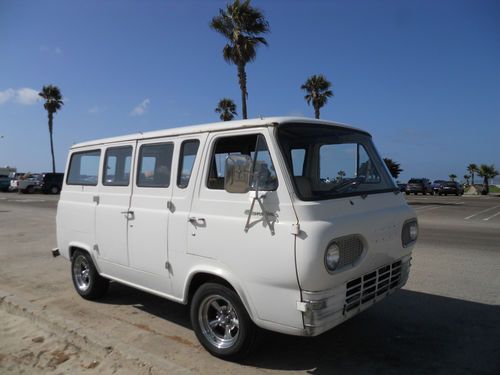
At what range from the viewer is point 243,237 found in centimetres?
364

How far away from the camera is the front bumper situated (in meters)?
3.30

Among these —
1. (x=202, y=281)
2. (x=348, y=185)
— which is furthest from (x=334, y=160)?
(x=202, y=281)

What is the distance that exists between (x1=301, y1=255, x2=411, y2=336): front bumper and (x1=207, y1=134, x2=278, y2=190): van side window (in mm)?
975

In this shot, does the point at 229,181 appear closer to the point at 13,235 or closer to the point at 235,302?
the point at 235,302

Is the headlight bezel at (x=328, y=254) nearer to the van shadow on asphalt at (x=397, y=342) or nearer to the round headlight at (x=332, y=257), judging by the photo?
the round headlight at (x=332, y=257)

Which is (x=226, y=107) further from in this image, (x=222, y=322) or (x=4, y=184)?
(x=222, y=322)

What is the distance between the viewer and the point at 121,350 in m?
4.12

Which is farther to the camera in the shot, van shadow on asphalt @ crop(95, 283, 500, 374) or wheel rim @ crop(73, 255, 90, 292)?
wheel rim @ crop(73, 255, 90, 292)

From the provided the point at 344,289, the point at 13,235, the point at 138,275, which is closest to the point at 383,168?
the point at 344,289

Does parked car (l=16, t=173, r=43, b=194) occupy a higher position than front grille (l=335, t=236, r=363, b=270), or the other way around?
parked car (l=16, t=173, r=43, b=194)

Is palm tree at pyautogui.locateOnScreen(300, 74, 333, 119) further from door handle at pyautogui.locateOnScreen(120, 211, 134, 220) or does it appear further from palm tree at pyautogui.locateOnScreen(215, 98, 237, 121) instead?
door handle at pyautogui.locateOnScreen(120, 211, 134, 220)

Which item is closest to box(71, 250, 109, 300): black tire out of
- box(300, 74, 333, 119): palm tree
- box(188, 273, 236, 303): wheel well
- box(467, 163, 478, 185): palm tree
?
box(188, 273, 236, 303): wheel well

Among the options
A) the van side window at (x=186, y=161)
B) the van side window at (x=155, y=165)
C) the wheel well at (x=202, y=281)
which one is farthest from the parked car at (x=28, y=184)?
the wheel well at (x=202, y=281)

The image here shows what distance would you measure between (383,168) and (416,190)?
124 ft
